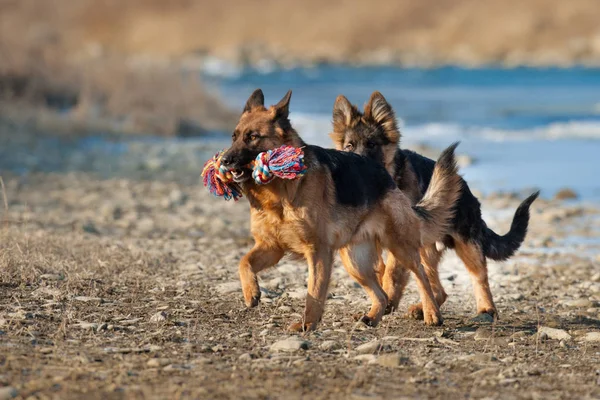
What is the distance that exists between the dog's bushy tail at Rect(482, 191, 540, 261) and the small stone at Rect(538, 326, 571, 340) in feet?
4.55

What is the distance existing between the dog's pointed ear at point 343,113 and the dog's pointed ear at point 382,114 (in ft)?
0.52

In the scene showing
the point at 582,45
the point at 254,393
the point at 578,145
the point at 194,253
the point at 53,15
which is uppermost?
the point at 582,45

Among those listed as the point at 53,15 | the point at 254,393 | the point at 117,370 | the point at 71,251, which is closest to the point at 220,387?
the point at 254,393

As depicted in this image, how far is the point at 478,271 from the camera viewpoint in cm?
824

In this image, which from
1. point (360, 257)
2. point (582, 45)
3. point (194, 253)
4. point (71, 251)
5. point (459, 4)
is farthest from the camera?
point (459, 4)

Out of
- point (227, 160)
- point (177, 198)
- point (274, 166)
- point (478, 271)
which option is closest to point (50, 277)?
point (227, 160)

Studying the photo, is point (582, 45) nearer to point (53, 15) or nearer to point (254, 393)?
point (53, 15)

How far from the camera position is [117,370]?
5.47 m

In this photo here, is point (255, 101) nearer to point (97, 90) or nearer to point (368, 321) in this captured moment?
point (368, 321)

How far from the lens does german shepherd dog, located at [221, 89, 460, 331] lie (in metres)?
6.99

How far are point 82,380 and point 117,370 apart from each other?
0.93 ft

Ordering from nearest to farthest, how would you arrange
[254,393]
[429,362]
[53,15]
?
[254,393] < [429,362] < [53,15]

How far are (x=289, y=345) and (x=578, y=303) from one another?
3409mm

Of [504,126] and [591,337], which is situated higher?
[504,126]
